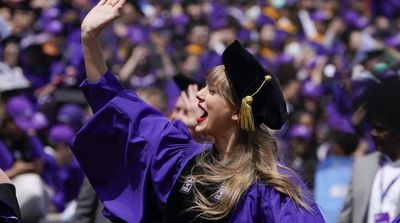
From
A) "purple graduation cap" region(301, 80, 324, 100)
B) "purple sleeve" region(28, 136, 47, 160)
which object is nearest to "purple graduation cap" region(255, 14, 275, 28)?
"purple graduation cap" region(301, 80, 324, 100)

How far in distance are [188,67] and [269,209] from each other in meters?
10.2

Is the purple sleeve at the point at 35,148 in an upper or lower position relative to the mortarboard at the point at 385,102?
lower

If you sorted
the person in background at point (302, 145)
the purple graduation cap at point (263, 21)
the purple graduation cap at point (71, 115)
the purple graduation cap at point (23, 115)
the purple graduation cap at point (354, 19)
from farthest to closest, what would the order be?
the purple graduation cap at point (354, 19)
the purple graduation cap at point (263, 21)
the purple graduation cap at point (71, 115)
the person in background at point (302, 145)
the purple graduation cap at point (23, 115)

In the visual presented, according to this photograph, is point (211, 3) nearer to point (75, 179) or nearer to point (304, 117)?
point (304, 117)

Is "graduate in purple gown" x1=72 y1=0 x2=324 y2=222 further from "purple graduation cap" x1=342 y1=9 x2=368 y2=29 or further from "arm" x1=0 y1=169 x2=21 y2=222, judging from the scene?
"purple graduation cap" x1=342 y1=9 x2=368 y2=29

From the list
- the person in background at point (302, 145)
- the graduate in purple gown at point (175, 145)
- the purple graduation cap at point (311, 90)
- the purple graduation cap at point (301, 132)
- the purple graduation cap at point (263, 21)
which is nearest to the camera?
the graduate in purple gown at point (175, 145)

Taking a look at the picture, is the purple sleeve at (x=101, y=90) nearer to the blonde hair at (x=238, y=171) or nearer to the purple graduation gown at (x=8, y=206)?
the blonde hair at (x=238, y=171)

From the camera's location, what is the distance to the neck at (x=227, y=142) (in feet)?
15.9

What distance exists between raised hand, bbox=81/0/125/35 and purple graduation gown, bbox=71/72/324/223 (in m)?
0.22

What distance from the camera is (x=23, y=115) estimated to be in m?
9.70

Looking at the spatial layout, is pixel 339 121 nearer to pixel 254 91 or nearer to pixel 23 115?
pixel 23 115

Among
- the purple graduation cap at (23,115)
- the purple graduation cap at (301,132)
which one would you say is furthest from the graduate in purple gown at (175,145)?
the purple graduation cap at (301,132)

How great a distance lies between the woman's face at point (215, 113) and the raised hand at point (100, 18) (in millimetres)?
562

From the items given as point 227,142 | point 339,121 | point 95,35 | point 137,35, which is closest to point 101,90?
point 95,35
